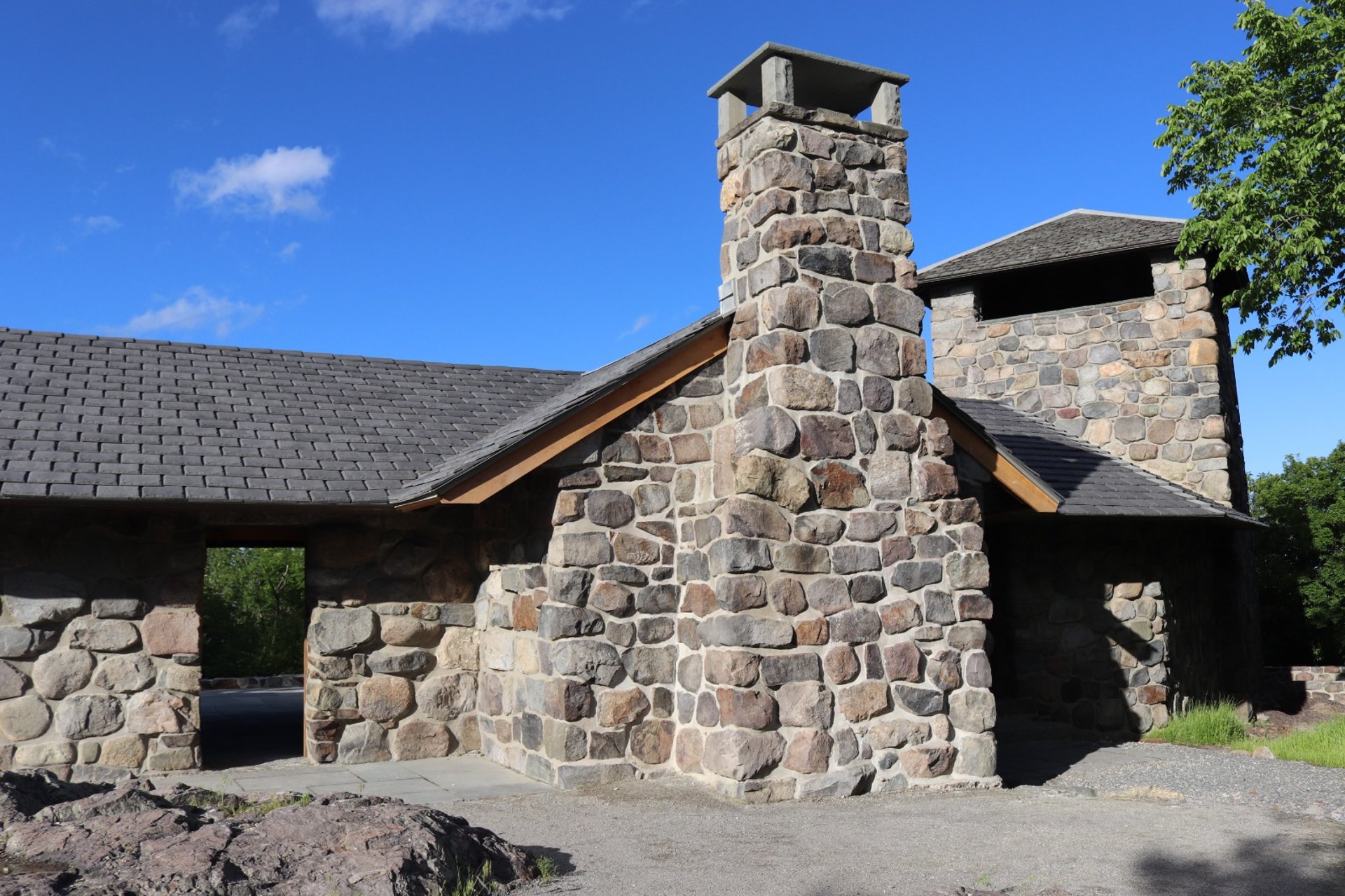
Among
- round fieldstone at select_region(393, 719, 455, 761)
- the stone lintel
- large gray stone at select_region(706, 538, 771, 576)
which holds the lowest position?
round fieldstone at select_region(393, 719, 455, 761)

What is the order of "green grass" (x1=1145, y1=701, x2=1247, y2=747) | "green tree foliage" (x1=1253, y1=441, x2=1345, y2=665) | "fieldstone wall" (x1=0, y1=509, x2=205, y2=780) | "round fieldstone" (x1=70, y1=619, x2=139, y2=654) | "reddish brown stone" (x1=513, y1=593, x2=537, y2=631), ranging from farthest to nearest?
"green tree foliage" (x1=1253, y1=441, x2=1345, y2=665)
"green grass" (x1=1145, y1=701, x2=1247, y2=747)
"reddish brown stone" (x1=513, y1=593, x2=537, y2=631)
"round fieldstone" (x1=70, y1=619, x2=139, y2=654)
"fieldstone wall" (x1=0, y1=509, x2=205, y2=780)

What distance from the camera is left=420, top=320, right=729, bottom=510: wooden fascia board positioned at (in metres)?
7.22

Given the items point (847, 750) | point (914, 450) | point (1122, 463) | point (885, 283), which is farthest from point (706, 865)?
point (1122, 463)

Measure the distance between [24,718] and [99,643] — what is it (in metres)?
0.63

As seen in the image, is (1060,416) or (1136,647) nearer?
(1136,647)

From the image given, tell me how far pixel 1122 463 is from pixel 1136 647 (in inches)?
103

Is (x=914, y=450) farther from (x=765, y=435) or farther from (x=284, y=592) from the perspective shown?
(x=284, y=592)

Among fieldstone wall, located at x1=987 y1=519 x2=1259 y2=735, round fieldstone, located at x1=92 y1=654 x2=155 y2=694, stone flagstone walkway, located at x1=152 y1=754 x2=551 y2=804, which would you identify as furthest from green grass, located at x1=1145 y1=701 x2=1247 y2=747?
round fieldstone, located at x1=92 y1=654 x2=155 y2=694

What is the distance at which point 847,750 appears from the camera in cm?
719

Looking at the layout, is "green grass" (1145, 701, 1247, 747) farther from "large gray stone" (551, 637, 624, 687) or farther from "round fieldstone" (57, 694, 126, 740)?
"round fieldstone" (57, 694, 126, 740)

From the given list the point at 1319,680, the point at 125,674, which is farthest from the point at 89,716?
the point at 1319,680

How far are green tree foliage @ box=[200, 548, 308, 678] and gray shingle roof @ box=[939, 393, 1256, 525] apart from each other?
10663 mm

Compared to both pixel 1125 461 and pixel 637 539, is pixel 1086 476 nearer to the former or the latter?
pixel 1125 461

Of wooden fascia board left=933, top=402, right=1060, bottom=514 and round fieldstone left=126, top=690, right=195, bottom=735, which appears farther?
wooden fascia board left=933, top=402, right=1060, bottom=514
